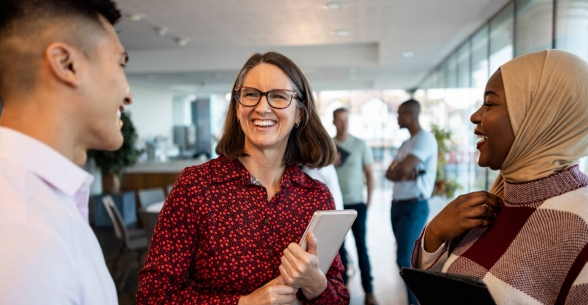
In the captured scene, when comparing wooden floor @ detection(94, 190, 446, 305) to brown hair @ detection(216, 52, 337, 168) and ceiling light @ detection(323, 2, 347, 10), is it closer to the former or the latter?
ceiling light @ detection(323, 2, 347, 10)

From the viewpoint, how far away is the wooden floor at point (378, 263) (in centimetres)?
468

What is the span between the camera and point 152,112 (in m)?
15.2

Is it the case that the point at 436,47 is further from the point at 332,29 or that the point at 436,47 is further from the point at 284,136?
the point at 284,136

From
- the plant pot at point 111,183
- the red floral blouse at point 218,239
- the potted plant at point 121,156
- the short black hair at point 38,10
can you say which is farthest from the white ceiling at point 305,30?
the short black hair at point 38,10

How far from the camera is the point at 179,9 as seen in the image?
16.7 feet

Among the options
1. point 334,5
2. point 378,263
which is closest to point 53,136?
point 334,5

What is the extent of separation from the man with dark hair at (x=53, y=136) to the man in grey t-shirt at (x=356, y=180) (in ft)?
12.9

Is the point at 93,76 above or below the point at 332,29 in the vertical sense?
below

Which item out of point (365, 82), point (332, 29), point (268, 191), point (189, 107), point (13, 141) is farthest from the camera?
point (189, 107)

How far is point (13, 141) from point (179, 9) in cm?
476

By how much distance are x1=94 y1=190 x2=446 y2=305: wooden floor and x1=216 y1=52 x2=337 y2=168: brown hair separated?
3.19m

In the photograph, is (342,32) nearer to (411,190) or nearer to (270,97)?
(411,190)

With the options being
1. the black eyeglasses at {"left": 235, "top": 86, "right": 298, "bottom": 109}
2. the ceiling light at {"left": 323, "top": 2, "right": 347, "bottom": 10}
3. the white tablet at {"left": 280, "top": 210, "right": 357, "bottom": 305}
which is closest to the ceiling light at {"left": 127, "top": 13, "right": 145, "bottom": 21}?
the ceiling light at {"left": 323, "top": 2, "right": 347, "bottom": 10}

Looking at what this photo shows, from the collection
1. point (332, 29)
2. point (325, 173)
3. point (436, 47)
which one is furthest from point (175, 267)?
point (436, 47)
